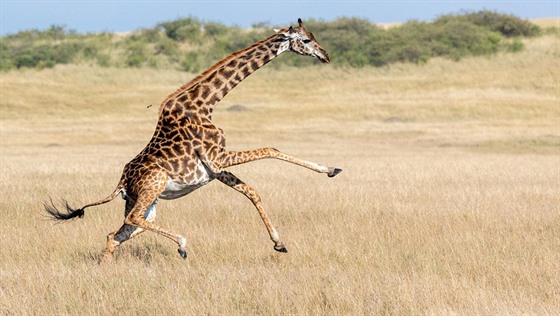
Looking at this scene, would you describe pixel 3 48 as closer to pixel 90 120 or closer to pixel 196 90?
pixel 90 120

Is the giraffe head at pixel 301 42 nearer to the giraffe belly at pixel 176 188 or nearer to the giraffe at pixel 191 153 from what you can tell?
the giraffe at pixel 191 153

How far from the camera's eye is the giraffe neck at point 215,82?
920cm

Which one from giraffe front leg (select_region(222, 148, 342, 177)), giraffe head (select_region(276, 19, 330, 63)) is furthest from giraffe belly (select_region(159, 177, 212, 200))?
giraffe head (select_region(276, 19, 330, 63))

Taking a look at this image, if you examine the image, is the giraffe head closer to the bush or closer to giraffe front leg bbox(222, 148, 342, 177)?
giraffe front leg bbox(222, 148, 342, 177)

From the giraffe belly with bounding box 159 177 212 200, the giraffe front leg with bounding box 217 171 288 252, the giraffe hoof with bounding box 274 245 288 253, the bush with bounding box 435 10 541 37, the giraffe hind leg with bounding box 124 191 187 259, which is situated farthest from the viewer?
the bush with bounding box 435 10 541 37

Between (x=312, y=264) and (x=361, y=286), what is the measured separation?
1.34 meters

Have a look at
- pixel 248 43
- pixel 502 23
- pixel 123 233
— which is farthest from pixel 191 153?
pixel 502 23

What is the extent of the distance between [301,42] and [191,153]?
1545 millimetres

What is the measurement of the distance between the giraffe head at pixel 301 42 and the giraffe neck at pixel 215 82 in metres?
0.05

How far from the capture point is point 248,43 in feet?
232

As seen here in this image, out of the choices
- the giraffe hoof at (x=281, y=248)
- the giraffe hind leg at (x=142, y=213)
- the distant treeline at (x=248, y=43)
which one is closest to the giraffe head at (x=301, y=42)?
the giraffe hoof at (x=281, y=248)

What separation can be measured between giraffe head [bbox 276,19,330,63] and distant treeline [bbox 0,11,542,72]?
54.5 m

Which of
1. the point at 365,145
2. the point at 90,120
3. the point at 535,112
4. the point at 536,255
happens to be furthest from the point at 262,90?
the point at 536,255

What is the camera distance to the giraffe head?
9344 millimetres
